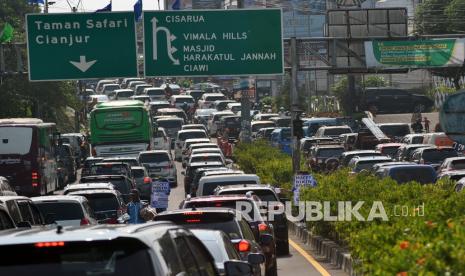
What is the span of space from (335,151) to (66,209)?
1099 inches

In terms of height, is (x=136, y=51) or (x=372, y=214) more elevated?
(x=136, y=51)

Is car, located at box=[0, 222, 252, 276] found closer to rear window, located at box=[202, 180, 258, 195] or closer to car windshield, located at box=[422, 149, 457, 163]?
rear window, located at box=[202, 180, 258, 195]

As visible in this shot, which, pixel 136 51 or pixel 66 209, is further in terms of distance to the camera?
pixel 136 51

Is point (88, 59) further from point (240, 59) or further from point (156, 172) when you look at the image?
point (156, 172)

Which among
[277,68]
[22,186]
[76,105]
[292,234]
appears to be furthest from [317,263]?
[76,105]

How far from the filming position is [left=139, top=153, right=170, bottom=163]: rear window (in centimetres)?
5175

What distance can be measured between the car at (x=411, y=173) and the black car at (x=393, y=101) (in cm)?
5012

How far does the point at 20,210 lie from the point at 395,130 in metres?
43.4

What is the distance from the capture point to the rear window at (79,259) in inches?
313

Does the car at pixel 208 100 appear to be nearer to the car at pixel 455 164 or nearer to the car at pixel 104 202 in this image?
the car at pixel 455 164

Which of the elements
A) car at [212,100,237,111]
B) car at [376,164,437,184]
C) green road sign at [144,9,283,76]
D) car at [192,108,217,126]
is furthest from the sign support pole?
car at [212,100,237,111]

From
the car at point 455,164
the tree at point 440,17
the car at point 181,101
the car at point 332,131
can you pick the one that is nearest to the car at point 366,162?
the car at point 455,164

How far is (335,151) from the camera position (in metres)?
50.0
